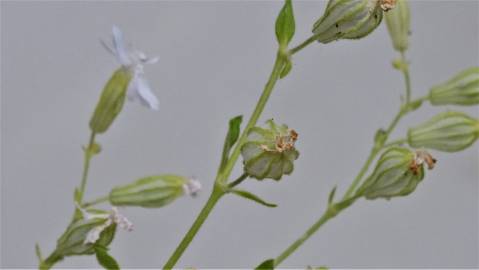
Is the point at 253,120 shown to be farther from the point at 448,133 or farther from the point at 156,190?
the point at 448,133

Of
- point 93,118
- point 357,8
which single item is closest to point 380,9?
point 357,8

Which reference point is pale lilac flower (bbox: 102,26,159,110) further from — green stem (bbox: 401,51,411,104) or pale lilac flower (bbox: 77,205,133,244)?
green stem (bbox: 401,51,411,104)

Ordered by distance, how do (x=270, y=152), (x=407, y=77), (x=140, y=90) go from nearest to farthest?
(x=270, y=152) < (x=140, y=90) < (x=407, y=77)

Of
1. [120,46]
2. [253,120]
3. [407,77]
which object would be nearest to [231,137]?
[253,120]

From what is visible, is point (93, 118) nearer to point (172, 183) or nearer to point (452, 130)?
point (172, 183)

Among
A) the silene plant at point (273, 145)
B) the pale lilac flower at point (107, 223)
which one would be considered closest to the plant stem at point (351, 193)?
the silene plant at point (273, 145)

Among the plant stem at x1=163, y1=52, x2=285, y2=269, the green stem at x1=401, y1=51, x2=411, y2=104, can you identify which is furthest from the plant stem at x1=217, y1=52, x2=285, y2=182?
the green stem at x1=401, y1=51, x2=411, y2=104

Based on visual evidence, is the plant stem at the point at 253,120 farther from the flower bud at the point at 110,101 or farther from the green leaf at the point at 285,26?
the flower bud at the point at 110,101
